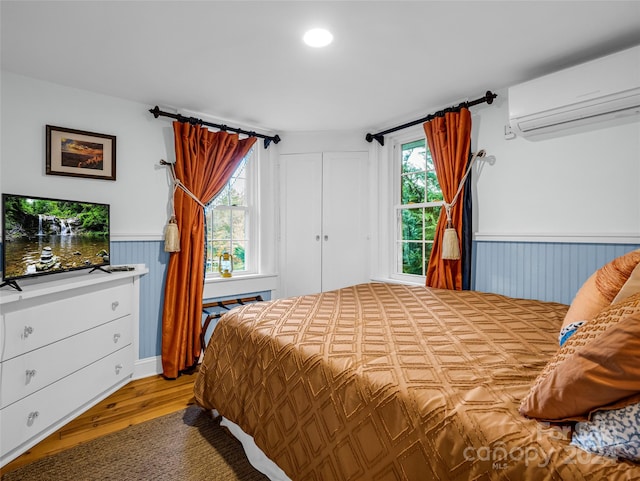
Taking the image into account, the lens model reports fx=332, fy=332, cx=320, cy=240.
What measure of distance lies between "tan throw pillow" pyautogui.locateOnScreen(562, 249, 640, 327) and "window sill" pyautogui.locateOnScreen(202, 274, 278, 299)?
2.86 meters

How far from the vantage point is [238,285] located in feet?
11.6

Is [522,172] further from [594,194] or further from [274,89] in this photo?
[274,89]

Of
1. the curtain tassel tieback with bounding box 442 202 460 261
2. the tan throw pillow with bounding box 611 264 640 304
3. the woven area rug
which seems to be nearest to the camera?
the tan throw pillow with bounding box 611 264 640 304

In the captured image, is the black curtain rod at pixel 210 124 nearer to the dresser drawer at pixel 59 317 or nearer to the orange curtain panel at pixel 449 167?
the dresser drawer at pixel 59 317

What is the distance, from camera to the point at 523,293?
2584mm

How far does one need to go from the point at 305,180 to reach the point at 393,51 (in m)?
1.88

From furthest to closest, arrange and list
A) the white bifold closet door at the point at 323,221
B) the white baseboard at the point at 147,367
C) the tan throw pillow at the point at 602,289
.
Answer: the white bifold closet door at the point at 323,221
the white baseboard at the point at 147,367
the tan throw pillow at the point at 602,289

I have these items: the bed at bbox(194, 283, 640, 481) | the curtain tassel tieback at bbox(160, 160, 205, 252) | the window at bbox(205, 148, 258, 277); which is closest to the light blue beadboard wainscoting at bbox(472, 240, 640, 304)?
the bed at bbox(194, 283, 640, 481)

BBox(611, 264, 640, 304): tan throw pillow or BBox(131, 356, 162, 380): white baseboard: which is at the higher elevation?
BBox(611, 264, 640, 304): tan throw pillow

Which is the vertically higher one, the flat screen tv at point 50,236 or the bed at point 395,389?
the flat screen tv at point 50,236

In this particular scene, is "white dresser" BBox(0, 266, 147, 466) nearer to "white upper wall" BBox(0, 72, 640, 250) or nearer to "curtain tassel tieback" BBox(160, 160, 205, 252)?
"curtain tassel tieback" BBox(160, 160, 205, 252)

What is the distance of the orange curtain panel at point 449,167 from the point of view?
2822mm

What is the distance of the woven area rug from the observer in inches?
65.8

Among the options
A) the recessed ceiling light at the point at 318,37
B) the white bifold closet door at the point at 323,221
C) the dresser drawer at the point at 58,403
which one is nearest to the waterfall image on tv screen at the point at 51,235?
the dresser drawer at the point at 58,403
